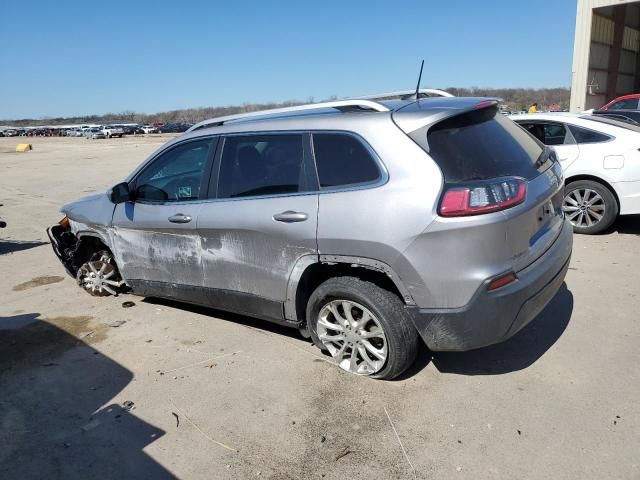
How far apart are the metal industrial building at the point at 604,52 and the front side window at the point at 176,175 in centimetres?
1921

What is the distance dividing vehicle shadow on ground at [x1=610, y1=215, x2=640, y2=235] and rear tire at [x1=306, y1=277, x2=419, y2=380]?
5.19 m

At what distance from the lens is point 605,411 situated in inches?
124

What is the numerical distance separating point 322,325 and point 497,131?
1.79 metres

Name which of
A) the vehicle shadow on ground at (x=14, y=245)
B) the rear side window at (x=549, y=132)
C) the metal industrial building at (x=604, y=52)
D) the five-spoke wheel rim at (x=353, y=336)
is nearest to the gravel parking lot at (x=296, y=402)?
the five-spoke wheel rim at (x=353, y=336)

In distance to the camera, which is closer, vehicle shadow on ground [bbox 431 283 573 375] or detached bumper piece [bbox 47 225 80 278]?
vehicle shadow on ground [bbox 431 283 573 375]

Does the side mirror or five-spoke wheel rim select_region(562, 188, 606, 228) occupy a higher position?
the side mirror

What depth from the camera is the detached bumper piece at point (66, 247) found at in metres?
5.77

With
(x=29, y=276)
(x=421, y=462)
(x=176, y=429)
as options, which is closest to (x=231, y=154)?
(x=176, y=429)

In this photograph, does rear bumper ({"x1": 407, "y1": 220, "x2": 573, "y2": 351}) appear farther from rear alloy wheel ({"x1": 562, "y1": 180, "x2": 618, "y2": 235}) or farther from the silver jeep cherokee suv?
rear alloy wheel ({"x1": 562, "y1": 180, "x2": 618, "y2": 235})

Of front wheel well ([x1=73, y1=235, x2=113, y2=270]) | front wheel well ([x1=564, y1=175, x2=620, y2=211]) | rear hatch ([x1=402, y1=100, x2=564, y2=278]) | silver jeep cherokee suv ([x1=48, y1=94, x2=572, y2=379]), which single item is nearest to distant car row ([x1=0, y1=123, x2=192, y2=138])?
front wheel well ([x1=73, y1=235, x2=113, y2=270])

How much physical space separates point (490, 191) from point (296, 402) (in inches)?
71.0

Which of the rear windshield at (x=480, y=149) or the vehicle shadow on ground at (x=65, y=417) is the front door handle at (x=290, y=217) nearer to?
the rear windshield at (x=480, y=149)

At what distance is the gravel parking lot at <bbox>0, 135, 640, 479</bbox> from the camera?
113 inches

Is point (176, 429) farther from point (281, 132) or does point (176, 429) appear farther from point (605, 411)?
point (605, 411)
